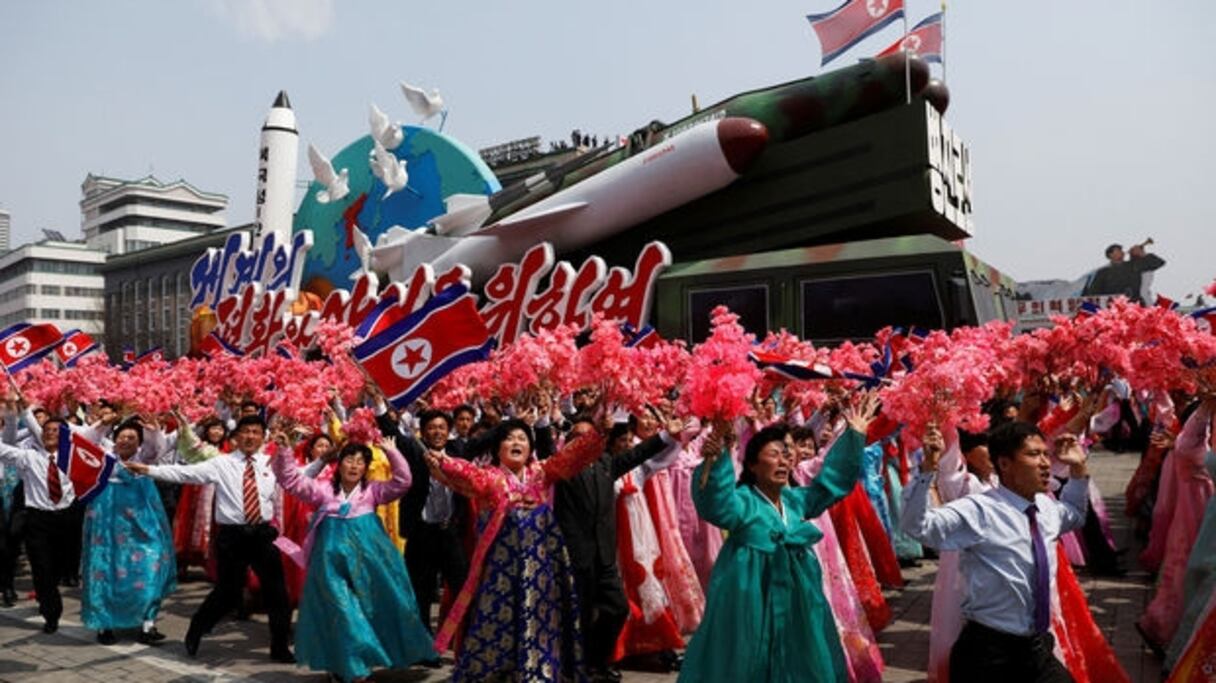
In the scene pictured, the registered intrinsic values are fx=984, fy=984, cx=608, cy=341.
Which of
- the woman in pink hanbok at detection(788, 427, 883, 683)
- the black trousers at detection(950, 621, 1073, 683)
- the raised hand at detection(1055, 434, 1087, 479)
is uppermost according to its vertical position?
the raised hand at detection(1055, 434, 1087, 479)

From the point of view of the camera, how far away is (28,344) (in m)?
9.62

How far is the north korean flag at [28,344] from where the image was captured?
9.34 m

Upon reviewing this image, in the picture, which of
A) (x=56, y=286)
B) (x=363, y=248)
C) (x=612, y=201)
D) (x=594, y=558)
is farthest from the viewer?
(x=56, y=286)

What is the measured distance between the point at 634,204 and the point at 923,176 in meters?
6.55

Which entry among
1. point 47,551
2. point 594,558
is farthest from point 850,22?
point 47,551

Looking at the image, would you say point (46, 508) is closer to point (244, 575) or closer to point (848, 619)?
point (244, 575)

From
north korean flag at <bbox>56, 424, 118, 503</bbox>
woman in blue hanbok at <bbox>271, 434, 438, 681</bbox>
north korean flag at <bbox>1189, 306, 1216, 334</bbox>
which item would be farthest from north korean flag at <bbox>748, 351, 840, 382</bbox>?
north korean flag at <bbox>56, 424, 118, 503</bbox>

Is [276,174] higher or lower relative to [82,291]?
lower

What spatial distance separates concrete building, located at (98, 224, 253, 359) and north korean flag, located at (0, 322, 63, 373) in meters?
64.3

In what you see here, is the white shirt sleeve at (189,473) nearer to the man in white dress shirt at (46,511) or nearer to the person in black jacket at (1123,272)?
the man in white dress shirt at (46,511)

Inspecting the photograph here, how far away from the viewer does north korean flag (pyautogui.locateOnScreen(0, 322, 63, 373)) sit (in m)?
9.34

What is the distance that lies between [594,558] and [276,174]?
33124mm

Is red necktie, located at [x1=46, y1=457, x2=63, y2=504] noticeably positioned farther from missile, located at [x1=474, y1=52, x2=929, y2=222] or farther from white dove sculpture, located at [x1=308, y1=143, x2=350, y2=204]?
white dove sculpture, located at [x1=308, y1=143, x2=350, y2=204]

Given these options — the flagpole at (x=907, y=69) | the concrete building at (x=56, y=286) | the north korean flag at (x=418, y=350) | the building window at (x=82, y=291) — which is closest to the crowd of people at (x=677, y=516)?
the north korean flag at (x=418, y=350)
